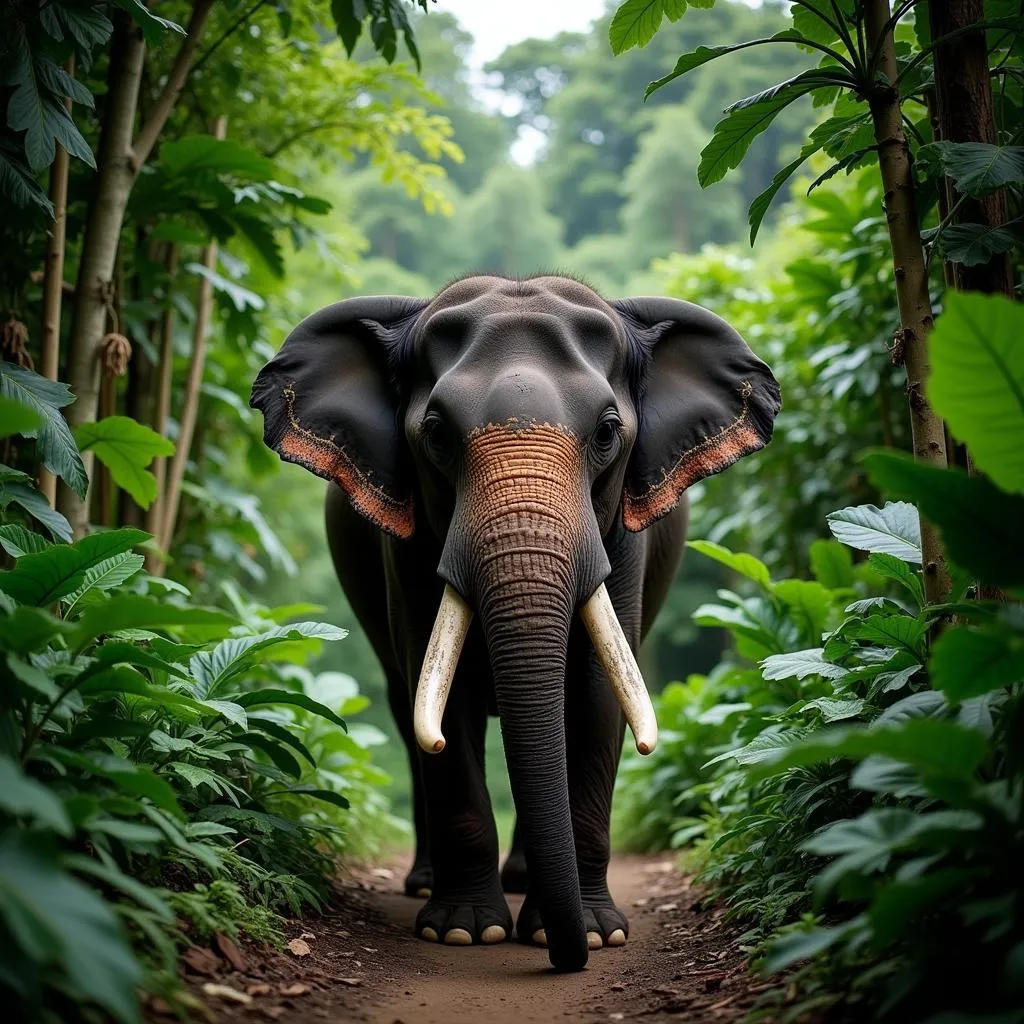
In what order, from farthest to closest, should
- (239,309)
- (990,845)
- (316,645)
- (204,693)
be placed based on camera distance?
(239,309) < (316,645) < (204,693) < (990,845)

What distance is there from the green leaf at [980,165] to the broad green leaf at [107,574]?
3020 millimetres

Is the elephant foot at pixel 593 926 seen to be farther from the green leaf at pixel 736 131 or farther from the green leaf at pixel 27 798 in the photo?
the green leaf at pixel 736 131

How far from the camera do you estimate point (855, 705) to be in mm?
4188

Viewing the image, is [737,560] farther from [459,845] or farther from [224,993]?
[224,993]

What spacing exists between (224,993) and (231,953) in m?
0.27

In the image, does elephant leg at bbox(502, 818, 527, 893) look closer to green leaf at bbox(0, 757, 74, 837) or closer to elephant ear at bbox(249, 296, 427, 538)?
elephant ear at bbox(249, 296, 427, 538)

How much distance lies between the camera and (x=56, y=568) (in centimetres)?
371

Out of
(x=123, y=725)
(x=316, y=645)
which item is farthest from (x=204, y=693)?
(x=316, y=645)

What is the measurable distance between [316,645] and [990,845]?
411cm

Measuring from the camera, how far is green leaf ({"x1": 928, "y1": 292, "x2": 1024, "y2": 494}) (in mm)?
2908

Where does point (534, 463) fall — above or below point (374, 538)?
below

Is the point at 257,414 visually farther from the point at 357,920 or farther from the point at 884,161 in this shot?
the point at 884,161

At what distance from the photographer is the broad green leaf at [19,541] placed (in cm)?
409

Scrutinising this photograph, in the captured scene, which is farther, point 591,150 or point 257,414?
point 591,150
